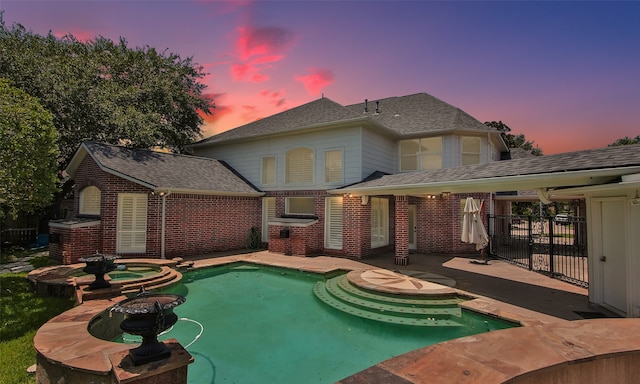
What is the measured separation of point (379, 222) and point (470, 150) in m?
5.85

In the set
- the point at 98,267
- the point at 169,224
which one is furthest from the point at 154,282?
the point at 169,224

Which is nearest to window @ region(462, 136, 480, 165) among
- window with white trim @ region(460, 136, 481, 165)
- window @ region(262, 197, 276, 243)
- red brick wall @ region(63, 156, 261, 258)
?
window with white trim @ region(460, 136, 481, 165)

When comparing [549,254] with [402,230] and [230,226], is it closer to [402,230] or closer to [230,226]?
[402,230]

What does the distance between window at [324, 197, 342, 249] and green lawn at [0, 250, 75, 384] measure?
9.31 meters

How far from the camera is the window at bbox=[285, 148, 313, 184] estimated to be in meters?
15.0

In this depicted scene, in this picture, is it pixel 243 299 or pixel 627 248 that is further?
pixel 243 299

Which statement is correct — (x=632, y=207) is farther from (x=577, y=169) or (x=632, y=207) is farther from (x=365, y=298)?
(x=365, y=298)

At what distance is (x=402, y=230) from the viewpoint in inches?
451

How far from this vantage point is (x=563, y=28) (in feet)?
30.8

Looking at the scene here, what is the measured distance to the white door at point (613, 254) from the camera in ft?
19.7

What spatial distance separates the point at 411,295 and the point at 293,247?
6914 mm

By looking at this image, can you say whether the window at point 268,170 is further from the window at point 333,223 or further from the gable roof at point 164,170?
the window at point 333,223

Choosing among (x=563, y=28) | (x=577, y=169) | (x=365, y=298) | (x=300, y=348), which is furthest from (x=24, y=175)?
(x=563, y=28)

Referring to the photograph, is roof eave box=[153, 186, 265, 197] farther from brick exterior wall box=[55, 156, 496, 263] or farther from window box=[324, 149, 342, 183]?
window box=[324, 149, 342, 183]
